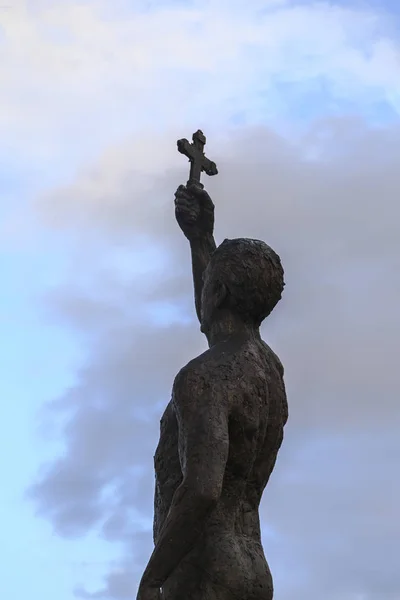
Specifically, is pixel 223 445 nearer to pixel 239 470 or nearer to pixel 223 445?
pixel 223 445

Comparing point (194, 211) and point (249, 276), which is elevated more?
point (194, 211)

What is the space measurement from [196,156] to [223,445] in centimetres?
266

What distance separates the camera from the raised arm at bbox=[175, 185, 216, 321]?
1109 cm

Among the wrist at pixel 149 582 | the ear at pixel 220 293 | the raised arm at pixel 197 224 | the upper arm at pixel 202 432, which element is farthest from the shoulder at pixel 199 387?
the raised arm at pixel 197 224

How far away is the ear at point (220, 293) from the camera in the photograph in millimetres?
10109

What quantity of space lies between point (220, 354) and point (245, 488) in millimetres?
944

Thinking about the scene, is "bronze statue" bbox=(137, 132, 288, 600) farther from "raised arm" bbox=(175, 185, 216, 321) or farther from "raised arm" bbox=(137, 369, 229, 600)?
"raised arm" bbox=(175, 185, 216, 321)

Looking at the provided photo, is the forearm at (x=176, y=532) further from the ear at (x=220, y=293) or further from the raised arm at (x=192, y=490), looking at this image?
the ear at (x=220, y=293)

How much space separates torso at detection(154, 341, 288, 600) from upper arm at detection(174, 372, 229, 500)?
5.1 inches

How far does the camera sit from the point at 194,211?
36.6 ft

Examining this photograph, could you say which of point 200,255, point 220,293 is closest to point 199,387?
point 220,293

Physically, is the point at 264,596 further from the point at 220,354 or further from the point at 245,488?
the point at 220,354

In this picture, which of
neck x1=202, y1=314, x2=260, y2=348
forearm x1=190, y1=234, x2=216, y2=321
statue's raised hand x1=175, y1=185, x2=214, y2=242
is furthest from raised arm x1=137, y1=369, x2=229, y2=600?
statue's raised hand x1=175, y1=185, x2=214, y2=242

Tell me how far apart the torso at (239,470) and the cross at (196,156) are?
1656mm
